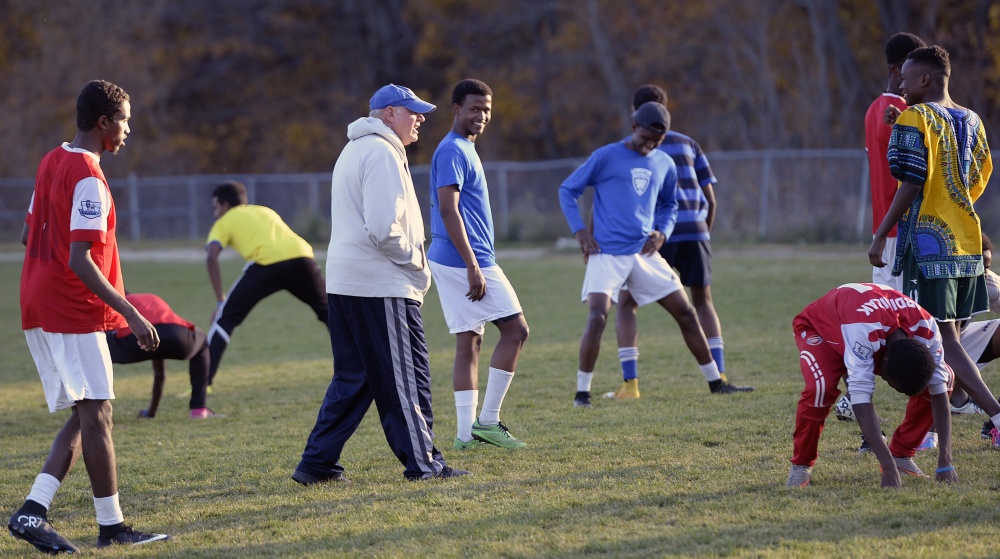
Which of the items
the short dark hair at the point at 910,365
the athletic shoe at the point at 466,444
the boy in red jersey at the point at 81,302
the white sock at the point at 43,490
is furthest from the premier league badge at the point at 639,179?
the white sock at the point at 43,490

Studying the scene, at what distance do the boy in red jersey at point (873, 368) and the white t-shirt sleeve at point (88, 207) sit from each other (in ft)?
10.0

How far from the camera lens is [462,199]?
555 cm

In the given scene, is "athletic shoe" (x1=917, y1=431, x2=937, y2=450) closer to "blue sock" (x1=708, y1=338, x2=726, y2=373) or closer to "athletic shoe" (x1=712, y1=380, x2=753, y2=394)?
"athletic shoe" (x1=712, y1=380, x2=753, y2=394)

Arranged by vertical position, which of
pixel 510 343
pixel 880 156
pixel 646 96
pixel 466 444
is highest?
pixel 646 96

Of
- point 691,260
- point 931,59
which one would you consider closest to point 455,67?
point 691,260

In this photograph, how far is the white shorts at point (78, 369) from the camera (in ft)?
13.1

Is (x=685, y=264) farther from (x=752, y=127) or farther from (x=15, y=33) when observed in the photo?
(x=15, y=33)

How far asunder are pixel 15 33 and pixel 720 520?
3854cm

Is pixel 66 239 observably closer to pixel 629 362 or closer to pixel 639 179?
pixel 639 179

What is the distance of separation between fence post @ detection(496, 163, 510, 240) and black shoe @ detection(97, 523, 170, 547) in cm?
2052

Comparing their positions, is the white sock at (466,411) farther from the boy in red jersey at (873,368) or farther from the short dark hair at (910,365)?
the short dark hair at (910,365)

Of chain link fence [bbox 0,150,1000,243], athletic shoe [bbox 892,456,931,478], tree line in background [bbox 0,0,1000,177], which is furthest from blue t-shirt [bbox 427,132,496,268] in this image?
tree line in background [bbox 0,0,1000,177]

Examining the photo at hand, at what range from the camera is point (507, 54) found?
118ft

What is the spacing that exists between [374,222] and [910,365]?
2429 millimetres
